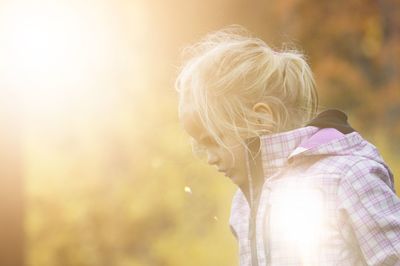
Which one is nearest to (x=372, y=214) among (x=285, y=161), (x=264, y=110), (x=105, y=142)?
(x=285, y=161)

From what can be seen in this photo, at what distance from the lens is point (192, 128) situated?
2.02 m

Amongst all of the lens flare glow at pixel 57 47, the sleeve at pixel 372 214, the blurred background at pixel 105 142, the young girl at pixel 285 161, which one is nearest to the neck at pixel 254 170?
the young girl at pixel 285 161

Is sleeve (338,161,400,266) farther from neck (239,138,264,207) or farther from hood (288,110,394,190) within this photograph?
neck (239,138,264,207)

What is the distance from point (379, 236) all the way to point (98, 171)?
448 centimetres

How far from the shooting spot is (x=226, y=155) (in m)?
1.98

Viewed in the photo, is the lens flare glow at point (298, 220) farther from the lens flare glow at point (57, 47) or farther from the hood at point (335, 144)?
the lens flare glow at point (57, 47)

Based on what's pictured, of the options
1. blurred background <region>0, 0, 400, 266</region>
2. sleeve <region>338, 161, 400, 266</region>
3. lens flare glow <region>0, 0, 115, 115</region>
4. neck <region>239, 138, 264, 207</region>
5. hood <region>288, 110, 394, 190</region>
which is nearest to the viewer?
sleeve <region>338, 161, 400, 266</region>

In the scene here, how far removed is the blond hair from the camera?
1984 millimetres

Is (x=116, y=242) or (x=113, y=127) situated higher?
(x=113, y=127)

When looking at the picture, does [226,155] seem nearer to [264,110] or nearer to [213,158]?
[213,158]

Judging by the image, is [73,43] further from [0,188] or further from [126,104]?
[0,188]

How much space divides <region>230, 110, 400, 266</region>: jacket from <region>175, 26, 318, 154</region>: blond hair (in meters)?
0.08

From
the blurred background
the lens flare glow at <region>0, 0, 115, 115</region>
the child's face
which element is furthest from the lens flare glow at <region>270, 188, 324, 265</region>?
the lens flare glow at <region>0, 0, 115, 115</region>

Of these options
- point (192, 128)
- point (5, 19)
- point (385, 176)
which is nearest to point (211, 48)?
point (192, 128)
